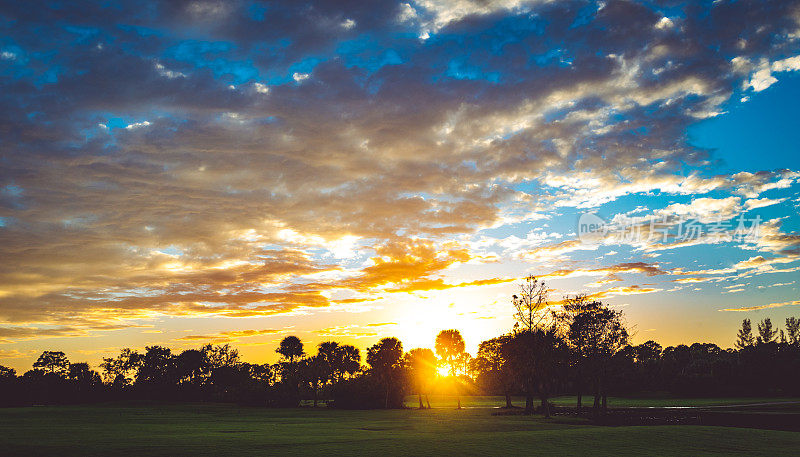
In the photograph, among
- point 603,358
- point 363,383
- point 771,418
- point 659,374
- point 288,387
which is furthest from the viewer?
point 659,374

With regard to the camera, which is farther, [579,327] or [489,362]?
[489,362]

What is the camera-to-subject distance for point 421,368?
457 feet

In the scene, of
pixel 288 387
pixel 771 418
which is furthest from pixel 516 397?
pixel 771 418

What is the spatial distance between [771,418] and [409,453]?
59506mm

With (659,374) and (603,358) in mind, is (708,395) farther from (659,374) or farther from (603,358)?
(603,358)

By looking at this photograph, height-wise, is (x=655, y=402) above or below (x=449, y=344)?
below

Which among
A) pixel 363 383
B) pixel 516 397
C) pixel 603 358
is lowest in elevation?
pixel 516 397

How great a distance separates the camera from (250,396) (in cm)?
13100

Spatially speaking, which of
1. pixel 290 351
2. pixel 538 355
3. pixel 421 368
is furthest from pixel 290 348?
pixel 538 355

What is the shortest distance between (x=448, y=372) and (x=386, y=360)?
4265 cm

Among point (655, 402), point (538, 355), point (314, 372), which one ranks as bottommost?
point (655, 402)

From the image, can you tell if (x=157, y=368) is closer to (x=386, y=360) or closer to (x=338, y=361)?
(x=338, y=361)

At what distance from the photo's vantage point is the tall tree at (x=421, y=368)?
124 metres

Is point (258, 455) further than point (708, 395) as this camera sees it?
No
